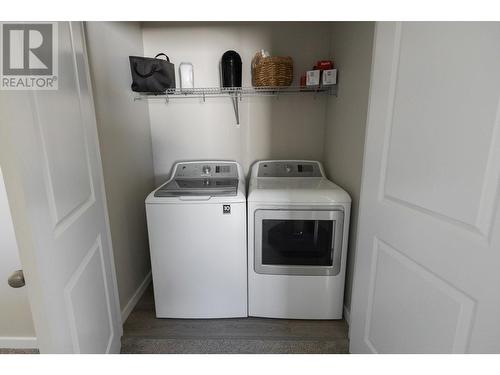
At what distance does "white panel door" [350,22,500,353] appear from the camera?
2.52ft

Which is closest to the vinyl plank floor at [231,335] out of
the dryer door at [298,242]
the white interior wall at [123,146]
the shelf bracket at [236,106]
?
the white interior wall at [123,146]

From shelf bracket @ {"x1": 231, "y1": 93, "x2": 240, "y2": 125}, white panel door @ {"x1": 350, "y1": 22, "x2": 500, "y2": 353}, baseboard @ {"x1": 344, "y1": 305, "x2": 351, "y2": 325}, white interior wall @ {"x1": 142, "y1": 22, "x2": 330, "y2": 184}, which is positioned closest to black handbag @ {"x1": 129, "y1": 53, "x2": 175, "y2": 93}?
white interior wall @ {"x1": 142, "y1": 22, "x2": 330, "y2": 184}

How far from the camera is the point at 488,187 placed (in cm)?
77

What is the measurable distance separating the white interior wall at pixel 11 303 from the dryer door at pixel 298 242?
134 cm

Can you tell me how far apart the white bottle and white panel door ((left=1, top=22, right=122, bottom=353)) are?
94 centimetres

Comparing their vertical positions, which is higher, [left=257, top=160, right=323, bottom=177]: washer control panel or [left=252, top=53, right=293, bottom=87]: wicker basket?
[left=252, top=53, right=293, bottom=87]: wicker basket

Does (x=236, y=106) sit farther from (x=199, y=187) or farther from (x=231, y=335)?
(x=231, y=335)

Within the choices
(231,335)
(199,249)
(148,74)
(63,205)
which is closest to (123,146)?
(148,74)

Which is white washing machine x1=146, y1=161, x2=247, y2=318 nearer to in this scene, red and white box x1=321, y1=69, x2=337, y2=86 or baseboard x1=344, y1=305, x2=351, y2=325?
baseboard x1=344, y1=305, x2=351, y2=325

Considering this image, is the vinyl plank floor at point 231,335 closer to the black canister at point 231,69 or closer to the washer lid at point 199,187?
the washer lid at point 199,187

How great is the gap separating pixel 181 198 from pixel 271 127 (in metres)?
1.00

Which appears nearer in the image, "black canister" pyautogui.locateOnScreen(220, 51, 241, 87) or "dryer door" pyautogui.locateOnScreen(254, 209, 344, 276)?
"dryer door" pyautogui.locateOnScreen(254, 209, 344, 276)

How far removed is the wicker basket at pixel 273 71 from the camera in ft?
6.17

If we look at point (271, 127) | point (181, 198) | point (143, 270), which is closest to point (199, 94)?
point (271, 127)
